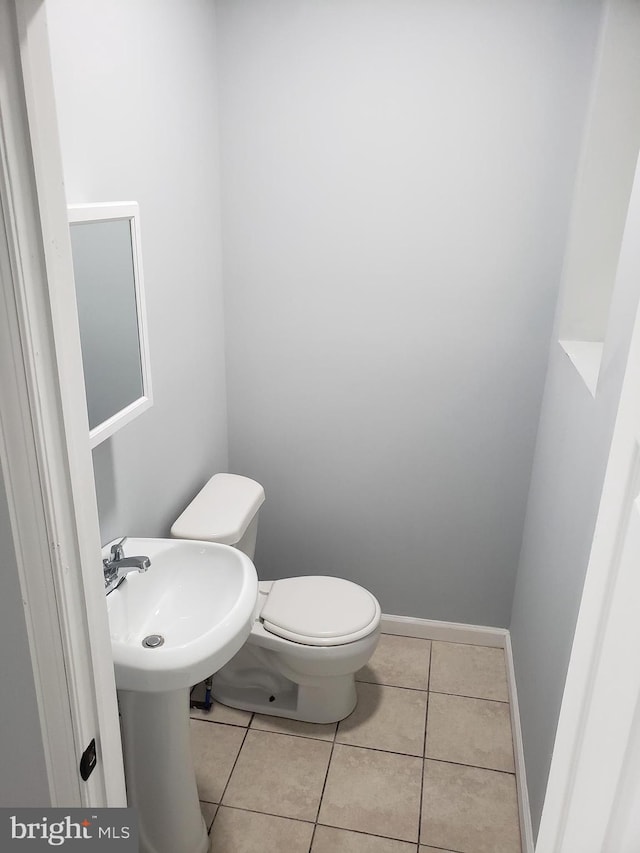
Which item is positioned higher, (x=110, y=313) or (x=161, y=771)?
(x=110, y=313)

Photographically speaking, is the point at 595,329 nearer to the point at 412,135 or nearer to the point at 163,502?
the point at 412,135

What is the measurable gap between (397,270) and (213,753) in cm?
169

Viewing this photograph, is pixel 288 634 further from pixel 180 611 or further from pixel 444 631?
pixel 444 631

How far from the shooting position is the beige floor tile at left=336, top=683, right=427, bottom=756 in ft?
7.13

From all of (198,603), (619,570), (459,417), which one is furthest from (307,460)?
(619,570)

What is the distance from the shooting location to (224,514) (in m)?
2.09

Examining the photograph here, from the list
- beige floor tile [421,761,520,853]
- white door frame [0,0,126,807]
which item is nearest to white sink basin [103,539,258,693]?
white door frame [0,0,126,807]

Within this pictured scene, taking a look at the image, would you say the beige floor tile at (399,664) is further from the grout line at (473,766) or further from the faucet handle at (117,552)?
the faucet handle at (117,552)

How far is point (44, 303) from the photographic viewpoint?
79 cm

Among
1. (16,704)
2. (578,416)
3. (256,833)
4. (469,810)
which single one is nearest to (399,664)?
(469,810)

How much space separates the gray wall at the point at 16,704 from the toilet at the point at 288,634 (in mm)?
988

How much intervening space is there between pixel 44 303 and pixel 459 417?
1.77 m

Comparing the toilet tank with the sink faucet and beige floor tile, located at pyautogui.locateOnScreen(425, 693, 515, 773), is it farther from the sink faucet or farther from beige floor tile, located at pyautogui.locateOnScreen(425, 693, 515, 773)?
beige floor tile, located at pyautogui.locateOnScreen(425, 693, 515, 773)

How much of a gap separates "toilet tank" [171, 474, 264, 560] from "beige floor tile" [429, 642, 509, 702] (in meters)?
0.86
